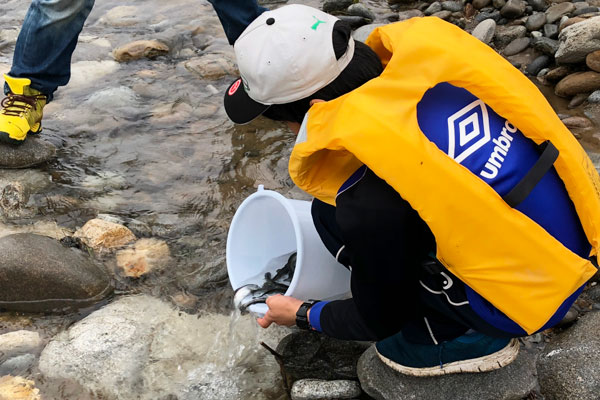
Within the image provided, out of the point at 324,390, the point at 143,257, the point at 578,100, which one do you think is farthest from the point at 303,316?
the point at 578,100

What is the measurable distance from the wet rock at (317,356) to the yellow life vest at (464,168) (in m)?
1.05

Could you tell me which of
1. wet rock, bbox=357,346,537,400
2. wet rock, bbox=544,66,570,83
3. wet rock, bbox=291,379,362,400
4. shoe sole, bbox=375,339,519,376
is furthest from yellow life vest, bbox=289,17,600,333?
wet rock, bbox=544,66,570,83

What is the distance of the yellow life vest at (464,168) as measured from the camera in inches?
67.7

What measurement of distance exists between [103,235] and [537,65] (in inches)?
134

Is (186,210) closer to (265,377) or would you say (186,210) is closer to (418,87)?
(265,377)

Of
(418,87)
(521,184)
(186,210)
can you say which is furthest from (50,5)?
(521,184)

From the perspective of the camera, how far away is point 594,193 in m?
1.92

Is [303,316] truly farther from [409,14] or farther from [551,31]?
[409,14]

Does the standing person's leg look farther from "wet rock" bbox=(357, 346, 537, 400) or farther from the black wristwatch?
"wet rock" bbox=(357, 346, 537, 400)

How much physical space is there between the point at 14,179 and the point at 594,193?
3361mm

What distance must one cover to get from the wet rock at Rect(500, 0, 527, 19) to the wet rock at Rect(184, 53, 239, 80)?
242 centimetres

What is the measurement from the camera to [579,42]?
4.18m

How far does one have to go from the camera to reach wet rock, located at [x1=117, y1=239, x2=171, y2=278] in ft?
10.6

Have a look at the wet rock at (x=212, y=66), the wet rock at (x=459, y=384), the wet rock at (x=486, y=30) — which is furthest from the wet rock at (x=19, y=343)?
the wet rock at (x=486, y=30)
